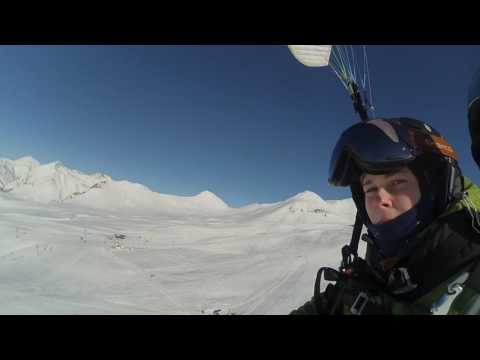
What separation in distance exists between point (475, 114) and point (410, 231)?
86 cm

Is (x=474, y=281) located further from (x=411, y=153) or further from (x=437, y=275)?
(x=411, y=153)

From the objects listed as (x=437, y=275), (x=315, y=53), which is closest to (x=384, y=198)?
(x=437, y=275)

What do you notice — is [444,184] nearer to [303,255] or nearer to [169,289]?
[169,289]

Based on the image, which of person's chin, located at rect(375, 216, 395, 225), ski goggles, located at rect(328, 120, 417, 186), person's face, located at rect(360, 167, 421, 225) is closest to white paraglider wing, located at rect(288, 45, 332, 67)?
ski goggles, located at rect(328, 120, 417, 186)

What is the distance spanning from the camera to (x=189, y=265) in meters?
18.0

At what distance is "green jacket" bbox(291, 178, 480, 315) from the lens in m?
1.33

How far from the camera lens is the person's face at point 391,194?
186 cm

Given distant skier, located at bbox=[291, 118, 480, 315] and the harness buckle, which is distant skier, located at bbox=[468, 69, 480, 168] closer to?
distant skier, located at bbox=[291, 118, 480, 315]

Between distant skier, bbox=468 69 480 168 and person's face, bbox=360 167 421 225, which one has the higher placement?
distant skier, bbox=468 69 480 168

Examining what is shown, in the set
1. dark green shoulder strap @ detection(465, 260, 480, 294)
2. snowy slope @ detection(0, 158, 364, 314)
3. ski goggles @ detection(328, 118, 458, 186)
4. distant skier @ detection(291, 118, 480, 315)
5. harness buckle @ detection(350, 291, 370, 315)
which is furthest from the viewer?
snowy slope @ detection(0, 158, 364, 314)

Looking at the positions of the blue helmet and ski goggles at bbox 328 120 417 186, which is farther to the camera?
ski goggles at bbox 328 120 417 186

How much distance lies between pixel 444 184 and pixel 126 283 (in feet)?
47.3
